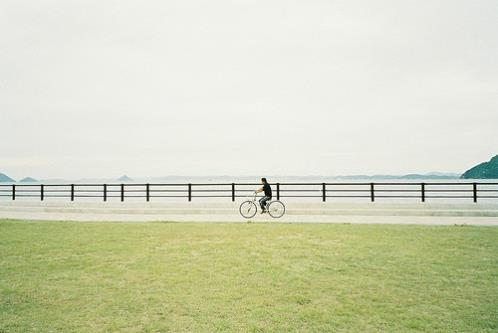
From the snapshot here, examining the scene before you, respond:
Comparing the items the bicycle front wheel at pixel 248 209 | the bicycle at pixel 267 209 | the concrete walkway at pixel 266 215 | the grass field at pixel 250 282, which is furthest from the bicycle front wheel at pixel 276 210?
the grass field at pixel 250 282

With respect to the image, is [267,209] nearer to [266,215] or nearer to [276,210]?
[276,210]

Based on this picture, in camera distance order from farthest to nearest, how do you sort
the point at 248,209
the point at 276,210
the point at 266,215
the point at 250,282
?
the point at 266,215
the point at 248,209
the point at 276,210
the point at 250,282

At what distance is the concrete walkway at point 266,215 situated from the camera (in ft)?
55.0

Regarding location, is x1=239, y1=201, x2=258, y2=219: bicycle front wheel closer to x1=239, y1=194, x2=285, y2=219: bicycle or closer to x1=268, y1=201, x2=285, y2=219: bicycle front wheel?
x1=239, y1=194, x2=285, y2=219: bicycle

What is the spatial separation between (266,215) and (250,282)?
12.5 m

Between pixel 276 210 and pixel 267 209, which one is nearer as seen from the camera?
pixel 276 210

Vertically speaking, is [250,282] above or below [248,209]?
below

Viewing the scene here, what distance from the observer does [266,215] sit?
64.7 feet

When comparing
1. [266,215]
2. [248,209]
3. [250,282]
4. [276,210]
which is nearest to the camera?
[250,282]

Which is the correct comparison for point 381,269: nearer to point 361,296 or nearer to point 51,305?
point 361,296

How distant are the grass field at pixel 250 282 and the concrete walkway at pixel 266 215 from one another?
4.29 metres

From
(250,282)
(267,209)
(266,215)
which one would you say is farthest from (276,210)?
(250,282)

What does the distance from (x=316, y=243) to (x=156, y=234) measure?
16.2ft

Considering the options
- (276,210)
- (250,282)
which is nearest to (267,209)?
(276,210)
